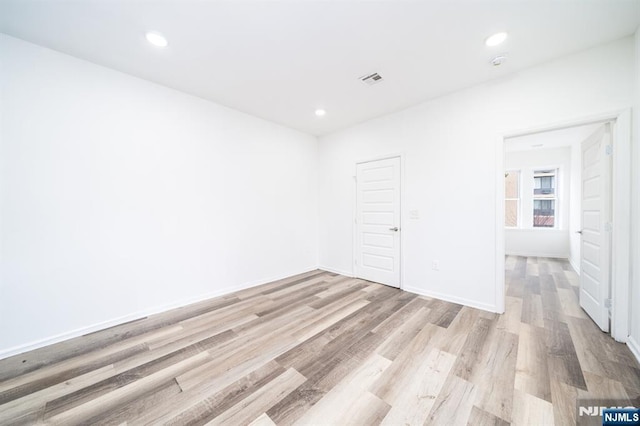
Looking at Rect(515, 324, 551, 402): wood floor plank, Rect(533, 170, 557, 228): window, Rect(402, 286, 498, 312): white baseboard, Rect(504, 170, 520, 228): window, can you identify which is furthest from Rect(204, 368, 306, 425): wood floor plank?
Rect(533, 170, 557, 228): window

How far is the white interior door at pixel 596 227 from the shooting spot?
2336 mm

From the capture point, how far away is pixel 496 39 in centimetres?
216

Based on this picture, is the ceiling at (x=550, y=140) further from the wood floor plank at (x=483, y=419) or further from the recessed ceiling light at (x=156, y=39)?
the recessed ceiling light at (x=156, y=39)

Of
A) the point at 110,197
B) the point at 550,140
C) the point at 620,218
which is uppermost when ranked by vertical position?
the point at 550,140

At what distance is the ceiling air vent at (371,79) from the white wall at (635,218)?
2222mm

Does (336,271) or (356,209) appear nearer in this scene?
(356,209)

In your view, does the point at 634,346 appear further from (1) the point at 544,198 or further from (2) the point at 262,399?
(1) the point at 544,198

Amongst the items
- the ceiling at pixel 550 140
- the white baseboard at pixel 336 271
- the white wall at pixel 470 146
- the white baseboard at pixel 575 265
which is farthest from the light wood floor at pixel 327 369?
the ceiling at pixel 550 140

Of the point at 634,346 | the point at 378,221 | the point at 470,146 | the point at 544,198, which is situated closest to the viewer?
the point at 634,346

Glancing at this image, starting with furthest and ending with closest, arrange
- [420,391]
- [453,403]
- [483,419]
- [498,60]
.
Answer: [498,60], [420,391], [453,403], [483,419]

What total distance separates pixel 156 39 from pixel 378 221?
3642mm

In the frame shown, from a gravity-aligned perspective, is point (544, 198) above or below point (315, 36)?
below

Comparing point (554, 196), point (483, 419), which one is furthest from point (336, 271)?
point (554, 196)

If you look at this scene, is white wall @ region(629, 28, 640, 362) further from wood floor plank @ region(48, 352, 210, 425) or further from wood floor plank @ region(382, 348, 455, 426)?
wood floor plank @ region(48, 352, 210, 425)
